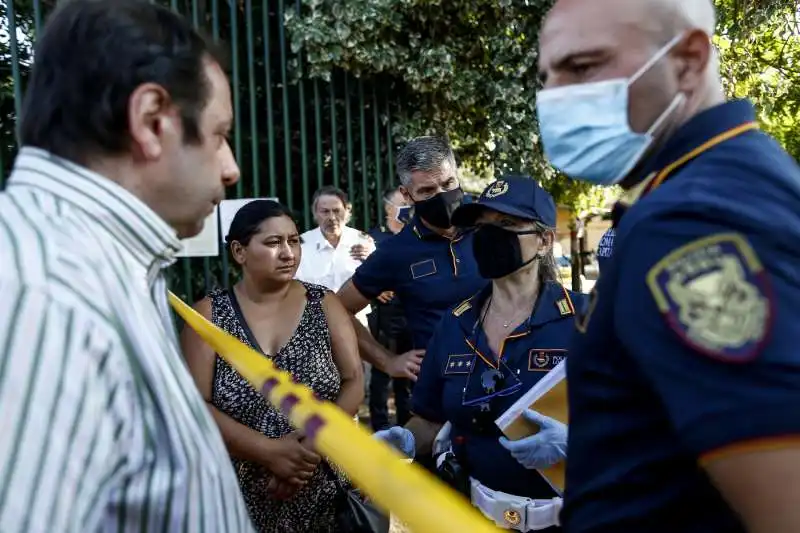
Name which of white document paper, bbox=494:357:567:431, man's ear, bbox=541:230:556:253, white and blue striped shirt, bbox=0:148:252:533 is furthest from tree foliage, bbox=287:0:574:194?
white and blue striped shirt, bbox=0:148:252:533

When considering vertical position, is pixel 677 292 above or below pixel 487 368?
above

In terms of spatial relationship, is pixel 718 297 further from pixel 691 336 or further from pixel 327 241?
pixel 327 241

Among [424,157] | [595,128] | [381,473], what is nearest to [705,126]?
[595,128]

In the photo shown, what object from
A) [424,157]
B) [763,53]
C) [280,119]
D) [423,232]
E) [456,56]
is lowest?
[423,232]

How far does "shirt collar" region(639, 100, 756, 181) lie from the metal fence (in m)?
4.19

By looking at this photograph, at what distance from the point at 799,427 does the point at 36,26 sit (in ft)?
15.6

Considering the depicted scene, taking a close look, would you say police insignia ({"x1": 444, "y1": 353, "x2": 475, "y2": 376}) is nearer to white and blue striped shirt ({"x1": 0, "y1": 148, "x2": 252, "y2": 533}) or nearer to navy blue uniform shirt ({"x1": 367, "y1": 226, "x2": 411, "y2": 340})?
white and blue striped shirt ({"x1": 0, "y1": 148, "x2": 252, "y2": 533})

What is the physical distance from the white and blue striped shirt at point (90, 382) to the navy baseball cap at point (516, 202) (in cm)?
171

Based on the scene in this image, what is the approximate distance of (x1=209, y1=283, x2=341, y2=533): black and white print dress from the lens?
2736mm

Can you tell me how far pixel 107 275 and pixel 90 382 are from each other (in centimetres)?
17

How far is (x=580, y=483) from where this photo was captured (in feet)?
3.96

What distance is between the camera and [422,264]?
3588mm

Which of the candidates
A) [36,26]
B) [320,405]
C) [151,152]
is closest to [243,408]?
[320,405]

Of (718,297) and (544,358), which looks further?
(544,358)
